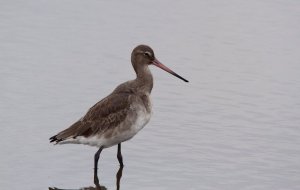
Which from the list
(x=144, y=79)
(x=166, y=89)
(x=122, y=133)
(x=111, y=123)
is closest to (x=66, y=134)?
(x=111, y=123)

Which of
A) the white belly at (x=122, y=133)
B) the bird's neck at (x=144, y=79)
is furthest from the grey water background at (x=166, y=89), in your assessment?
the bird's neck at (x=144, y=79)

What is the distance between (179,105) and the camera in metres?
15.1

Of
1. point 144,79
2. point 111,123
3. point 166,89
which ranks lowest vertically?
point 166,89

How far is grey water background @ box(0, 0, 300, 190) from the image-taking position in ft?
39.6

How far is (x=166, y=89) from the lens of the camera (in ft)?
52.3

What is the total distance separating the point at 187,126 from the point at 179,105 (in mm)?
1071

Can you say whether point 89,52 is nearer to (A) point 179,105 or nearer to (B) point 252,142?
(A) point 179,105

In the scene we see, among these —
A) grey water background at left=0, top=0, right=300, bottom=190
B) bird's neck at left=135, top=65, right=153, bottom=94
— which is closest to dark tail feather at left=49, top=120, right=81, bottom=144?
grey water background at left=0, top=0, right=300, bottom=190

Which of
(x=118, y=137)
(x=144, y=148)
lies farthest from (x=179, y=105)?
(x=118, y=137)

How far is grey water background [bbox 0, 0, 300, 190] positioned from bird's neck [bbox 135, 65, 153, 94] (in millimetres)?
938

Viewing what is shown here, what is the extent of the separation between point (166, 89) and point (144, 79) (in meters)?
3.43

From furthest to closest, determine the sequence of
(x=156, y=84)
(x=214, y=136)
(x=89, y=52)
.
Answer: (x=89, y=52) → (x=156, y=84) → (x=214, y=136)

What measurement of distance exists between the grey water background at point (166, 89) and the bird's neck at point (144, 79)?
938mm

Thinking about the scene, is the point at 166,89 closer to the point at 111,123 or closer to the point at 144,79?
the point at 144,79
